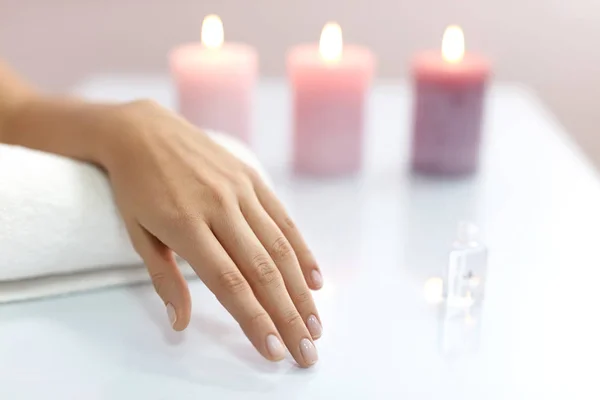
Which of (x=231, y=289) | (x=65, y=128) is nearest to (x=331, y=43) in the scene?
(x=65, y=128)

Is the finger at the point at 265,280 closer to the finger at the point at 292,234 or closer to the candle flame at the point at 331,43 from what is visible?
the finger at the point at 292,234

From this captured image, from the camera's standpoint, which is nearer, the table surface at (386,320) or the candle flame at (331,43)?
the table surface at (386,320)

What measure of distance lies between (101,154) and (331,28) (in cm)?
34

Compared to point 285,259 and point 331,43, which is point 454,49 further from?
point 285,259

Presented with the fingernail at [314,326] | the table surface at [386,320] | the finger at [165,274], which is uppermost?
the finger at [165,274]

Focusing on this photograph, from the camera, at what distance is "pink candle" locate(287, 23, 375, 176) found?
914mm

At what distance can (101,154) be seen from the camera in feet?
2.35

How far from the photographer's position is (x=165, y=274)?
0.62m

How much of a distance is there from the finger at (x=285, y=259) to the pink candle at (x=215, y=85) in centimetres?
29

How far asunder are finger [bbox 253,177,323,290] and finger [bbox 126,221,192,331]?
9cm

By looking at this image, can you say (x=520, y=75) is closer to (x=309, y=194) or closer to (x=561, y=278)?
(x=309, y=194)

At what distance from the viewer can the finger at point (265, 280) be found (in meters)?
0.56

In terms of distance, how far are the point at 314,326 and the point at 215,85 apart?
0.43 metres

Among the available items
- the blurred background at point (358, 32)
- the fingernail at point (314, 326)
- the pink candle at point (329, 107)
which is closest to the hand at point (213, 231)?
the fingernail at point (314, 326)
